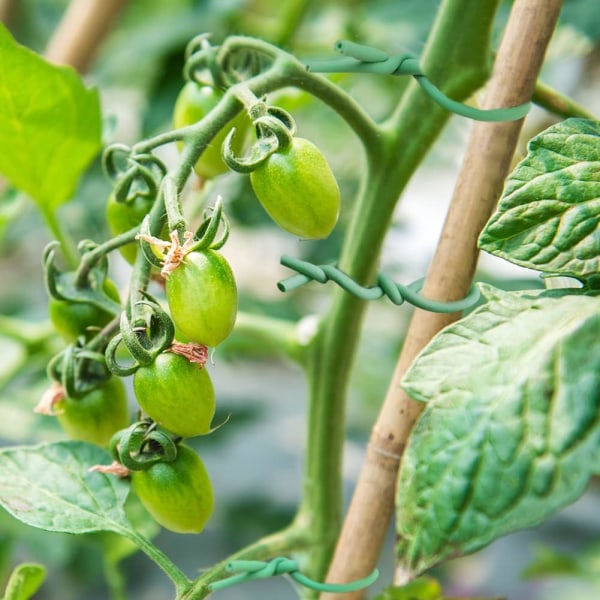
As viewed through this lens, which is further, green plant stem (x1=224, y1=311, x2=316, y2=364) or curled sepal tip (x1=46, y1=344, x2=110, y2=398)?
green plant stem (x1=224, y1=311, x2=316, y2=364)

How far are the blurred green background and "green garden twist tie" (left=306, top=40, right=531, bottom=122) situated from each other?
0.19 m

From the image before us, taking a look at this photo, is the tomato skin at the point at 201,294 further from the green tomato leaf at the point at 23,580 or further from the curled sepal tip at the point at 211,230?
the green tomato leaf at the point at 23,580

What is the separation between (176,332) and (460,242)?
15cm

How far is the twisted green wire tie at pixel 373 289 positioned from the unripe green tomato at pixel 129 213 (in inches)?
2.9

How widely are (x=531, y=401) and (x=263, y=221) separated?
32.6 inches

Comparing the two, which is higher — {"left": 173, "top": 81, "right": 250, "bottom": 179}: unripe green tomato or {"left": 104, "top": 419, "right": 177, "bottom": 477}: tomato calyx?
{"left": 173, "top": 81, "right": 250, "bottom": 179}: unripe green tomato

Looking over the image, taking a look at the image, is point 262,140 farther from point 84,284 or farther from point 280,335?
point 280,335

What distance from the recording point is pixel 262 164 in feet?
1.16

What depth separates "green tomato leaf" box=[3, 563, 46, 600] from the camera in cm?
42

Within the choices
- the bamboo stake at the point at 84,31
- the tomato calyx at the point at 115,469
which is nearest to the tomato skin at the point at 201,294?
the tomato calyx at the point at 115,469

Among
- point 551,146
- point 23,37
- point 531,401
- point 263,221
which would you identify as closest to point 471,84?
point 551,146

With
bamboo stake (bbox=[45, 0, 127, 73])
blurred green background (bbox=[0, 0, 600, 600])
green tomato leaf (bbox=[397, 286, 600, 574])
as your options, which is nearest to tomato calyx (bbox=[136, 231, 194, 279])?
green tomato leaf (bbox=[397, 286, 600, 574])

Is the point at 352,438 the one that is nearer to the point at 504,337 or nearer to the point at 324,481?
the point at 324,481

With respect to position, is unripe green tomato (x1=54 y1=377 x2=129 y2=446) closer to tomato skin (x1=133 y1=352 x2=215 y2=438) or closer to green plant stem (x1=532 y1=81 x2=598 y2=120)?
tomato skin (x1=133 y1=352 x2=215 y2=438)
